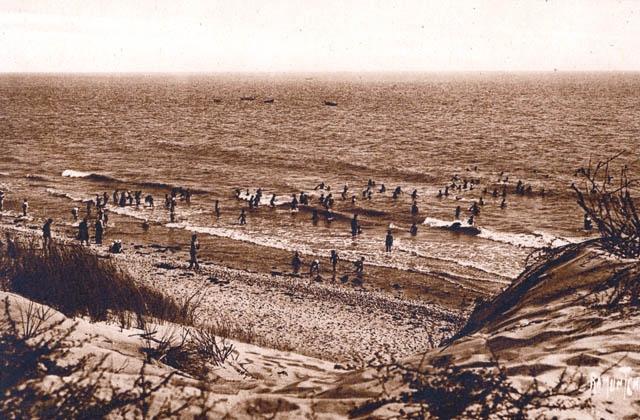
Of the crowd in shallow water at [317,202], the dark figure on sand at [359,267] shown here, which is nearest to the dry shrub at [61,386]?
the dark figure on sand at [359,267]

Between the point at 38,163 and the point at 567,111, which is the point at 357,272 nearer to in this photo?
the point at 38,163

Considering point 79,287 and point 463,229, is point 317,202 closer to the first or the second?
point 463,229

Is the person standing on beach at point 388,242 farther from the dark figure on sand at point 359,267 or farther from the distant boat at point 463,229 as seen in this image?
the distant boat at point 463,229

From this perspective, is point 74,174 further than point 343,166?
No

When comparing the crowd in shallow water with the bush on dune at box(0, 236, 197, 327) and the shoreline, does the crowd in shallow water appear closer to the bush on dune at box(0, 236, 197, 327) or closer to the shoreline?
the shoreline

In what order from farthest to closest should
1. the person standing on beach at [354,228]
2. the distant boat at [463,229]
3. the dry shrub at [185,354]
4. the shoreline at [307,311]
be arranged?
1. the distant boat at [463,229]
2. the person standing on beach at [354,228]
3. the shoreline at [307,311]
4. the dry shrub at [185,354]

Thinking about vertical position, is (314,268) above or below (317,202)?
below

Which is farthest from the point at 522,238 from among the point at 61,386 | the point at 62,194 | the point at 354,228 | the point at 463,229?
the point at 62,194
